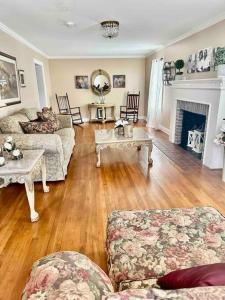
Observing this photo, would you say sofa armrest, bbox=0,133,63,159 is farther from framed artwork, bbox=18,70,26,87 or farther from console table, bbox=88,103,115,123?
console table, bbox=88,103,115,123

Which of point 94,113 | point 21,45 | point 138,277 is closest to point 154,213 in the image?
point 138,277

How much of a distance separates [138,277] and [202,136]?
354cm

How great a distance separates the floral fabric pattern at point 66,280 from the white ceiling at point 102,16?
2821mm

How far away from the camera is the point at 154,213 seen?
153cm

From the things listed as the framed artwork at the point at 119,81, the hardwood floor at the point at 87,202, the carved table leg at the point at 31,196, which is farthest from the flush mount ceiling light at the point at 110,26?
the framed artwork at the point at 119,81

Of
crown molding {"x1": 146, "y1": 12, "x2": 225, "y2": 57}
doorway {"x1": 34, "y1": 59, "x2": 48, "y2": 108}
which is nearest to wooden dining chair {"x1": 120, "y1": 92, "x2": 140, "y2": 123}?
crown molding {"x1": 146, "y1": 12, "x2": 225, "y2": 57}

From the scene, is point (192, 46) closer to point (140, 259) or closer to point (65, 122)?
point (65, 122)

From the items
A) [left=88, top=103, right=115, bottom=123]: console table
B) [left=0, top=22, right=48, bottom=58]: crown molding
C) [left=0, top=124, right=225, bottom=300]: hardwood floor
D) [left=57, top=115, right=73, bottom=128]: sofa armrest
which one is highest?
[left=0, top=22, right=48, bottom=58]: crown molding

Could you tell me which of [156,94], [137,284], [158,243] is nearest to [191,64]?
[156,94]

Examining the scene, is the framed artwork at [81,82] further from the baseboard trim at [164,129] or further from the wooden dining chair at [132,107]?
the baseboard trim at [164,129]

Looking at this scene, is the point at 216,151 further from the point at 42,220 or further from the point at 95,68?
the point at 95,68

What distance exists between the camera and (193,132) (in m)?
4.36

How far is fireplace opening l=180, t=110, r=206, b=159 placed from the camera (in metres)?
4.20

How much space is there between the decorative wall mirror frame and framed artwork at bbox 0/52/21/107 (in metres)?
3.87
